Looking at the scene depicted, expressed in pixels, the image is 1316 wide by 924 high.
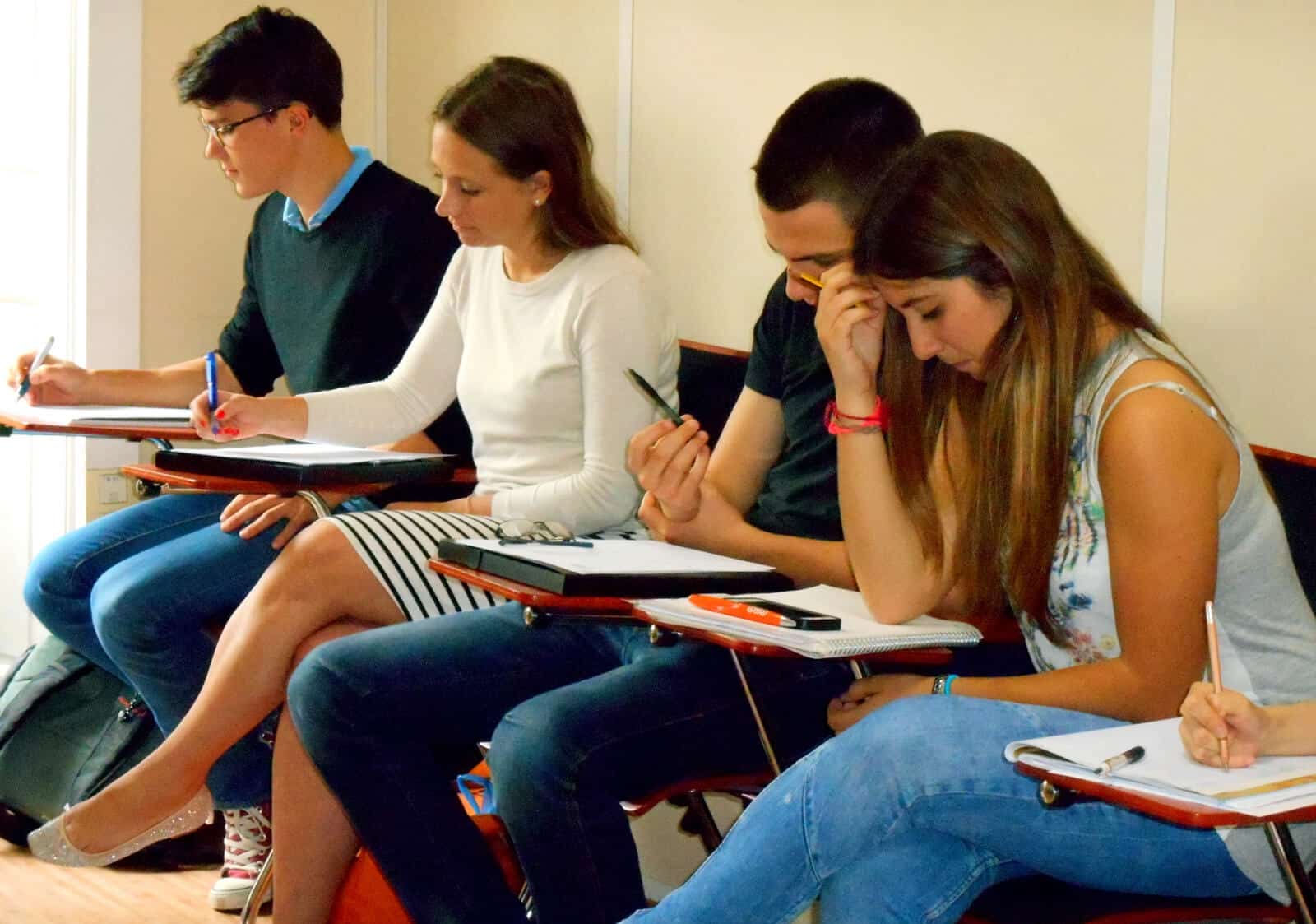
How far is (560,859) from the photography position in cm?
162

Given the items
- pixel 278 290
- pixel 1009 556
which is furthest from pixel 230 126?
pixel 1009 556

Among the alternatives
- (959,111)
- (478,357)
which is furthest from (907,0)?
(478,357)

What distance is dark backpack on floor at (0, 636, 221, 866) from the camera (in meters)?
2.60

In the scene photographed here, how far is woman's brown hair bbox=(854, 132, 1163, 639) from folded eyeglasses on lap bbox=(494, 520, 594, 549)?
1.65 feet

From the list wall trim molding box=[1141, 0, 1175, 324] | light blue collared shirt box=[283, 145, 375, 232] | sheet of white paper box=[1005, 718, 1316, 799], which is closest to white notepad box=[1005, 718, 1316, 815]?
sheet of white paper box=[1005, 718, 1316, 799]

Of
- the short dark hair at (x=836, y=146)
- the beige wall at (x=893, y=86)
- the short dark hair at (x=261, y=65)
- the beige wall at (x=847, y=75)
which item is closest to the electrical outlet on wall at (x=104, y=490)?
the beige wall at (x=893, y=86)

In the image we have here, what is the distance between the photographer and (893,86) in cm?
231

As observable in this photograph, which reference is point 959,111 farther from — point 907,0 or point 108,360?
point 108,360

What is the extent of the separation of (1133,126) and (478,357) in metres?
1.01

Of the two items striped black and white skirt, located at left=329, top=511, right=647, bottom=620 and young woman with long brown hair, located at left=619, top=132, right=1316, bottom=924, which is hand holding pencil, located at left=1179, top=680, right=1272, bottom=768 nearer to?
young woman with long brown hair, located at left=619, top=132, right=1316, bottom=924

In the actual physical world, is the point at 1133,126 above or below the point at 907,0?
below

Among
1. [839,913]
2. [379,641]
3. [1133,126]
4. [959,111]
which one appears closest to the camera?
[839,913]

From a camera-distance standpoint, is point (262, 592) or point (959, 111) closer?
point (262, 592)

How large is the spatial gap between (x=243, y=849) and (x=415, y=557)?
82cm
